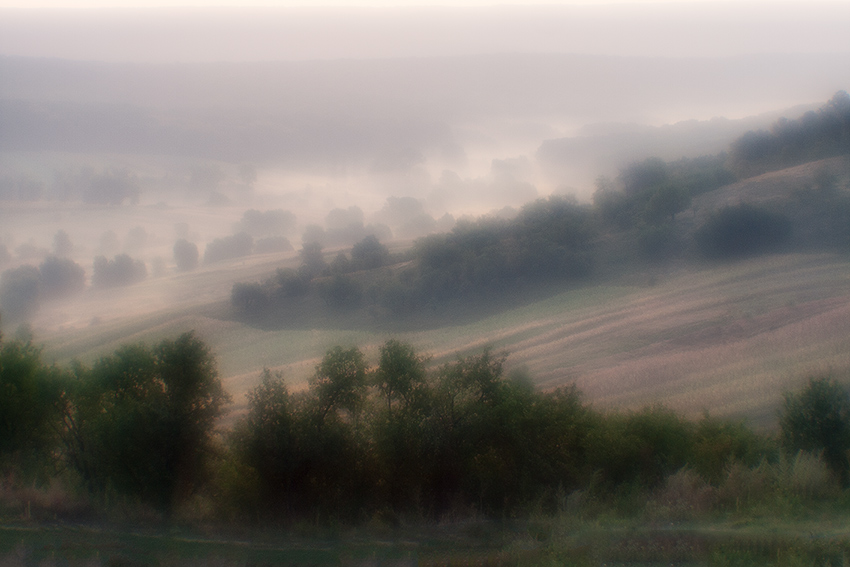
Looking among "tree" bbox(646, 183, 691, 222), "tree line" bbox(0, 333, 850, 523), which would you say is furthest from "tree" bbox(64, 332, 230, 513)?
"tree" bbox(646, 183, 691, 222)

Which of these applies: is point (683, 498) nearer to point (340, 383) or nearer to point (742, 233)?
point (340, 383)

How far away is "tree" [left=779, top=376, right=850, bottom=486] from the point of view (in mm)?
17172

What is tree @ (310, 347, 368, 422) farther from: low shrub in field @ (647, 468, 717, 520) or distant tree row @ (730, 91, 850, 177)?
distant tree row @ (730, 91, 850, 177)

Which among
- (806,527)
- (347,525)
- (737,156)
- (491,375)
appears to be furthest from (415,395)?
(737,156)

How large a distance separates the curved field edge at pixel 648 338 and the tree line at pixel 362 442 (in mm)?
3306

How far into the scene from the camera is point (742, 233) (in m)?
54.7

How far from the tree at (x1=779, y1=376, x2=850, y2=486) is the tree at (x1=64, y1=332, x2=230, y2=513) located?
65.8 ft

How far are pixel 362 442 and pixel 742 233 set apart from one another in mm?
51927

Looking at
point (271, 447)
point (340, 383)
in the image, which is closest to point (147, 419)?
point (271, 447)

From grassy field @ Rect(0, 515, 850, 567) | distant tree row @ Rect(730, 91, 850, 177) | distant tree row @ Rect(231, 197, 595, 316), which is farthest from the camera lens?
distant tree row @ Rect(231, 197, 595, 316)

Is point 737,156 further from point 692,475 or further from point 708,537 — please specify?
point 708,537

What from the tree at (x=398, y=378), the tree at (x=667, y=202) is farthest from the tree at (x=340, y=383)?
the tree at (x=667, y=202)

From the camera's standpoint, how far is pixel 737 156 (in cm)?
6103

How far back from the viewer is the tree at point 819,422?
17.2m
